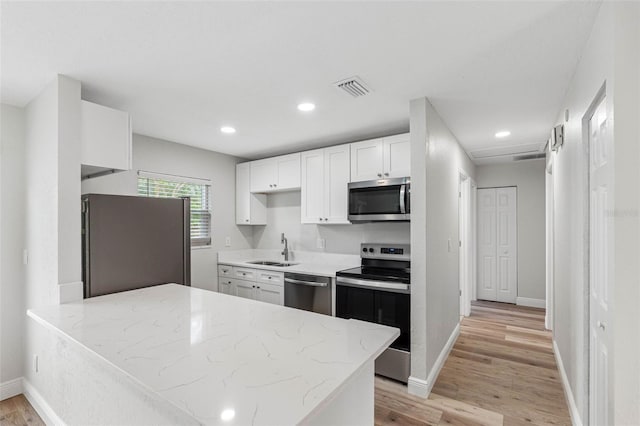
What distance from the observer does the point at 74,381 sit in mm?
1861

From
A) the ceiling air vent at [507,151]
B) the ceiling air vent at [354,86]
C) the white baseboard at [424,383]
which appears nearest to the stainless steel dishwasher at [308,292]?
the white baseboard at [424,383]

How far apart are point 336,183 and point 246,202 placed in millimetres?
1550

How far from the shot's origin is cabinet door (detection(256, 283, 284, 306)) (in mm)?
3660

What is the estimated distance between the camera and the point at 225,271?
4.29 meters

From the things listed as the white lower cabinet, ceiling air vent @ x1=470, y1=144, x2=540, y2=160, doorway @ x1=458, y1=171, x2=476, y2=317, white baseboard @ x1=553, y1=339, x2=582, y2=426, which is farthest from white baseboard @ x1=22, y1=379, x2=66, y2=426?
ceiling air vent @ x1=470, y1=144, x2=540, y2=160

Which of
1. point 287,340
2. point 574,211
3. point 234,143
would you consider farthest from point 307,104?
point 574,211

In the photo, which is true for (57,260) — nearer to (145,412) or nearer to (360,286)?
(145,412)

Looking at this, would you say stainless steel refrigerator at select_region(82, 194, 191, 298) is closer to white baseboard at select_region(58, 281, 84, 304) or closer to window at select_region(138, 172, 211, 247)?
white baseboard at select_region(58, 281, 84, 304)

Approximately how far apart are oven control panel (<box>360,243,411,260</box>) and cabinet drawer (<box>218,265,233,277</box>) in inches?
69.9

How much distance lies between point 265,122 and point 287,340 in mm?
2260

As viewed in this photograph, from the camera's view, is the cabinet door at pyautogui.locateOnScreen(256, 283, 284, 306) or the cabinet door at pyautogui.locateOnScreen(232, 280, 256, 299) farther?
the cabinet door at pyautogui.locateOnScreen(232, 280, 256, 299)

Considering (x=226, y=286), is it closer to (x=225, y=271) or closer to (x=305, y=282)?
(x=225, y=271)

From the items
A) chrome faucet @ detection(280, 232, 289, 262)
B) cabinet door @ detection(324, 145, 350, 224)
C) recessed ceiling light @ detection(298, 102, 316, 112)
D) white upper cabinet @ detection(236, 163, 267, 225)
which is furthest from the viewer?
white upper cabinet @ detection(236, 163, 267, 225)

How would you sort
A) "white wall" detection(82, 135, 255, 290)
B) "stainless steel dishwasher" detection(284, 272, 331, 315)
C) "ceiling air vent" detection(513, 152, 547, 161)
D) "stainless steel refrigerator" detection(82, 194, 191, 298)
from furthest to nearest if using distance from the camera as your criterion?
"ceiling air vent" detection(513, 152, 547, 161) → "white wall" detection(82, 135, 255, 290) → "stainless steel dishwasher" detection(284, 272, 331, 315) → "stainless steel refrigerator" detection(82, 194, 191, 298)
